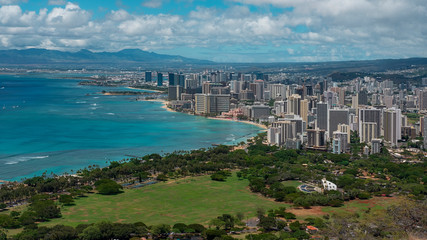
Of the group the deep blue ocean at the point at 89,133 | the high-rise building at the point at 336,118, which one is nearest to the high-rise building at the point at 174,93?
the deep blue ocean at the point at 89,133

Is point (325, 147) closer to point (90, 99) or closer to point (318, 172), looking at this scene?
point (318, 172)

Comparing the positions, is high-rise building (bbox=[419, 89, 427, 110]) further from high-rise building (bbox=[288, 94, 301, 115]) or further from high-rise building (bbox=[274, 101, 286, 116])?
high-rise building (bbox=[288, 94, 301, 115])

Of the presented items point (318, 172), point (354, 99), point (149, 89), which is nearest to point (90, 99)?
point (149, 89)

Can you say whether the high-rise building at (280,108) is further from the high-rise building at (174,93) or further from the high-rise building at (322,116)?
the high-rise building at (174,93)

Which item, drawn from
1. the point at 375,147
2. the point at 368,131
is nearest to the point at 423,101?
the point at 368,131

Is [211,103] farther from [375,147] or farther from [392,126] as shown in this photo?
[375,147]

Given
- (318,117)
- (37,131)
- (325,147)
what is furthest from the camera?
(318,117)
